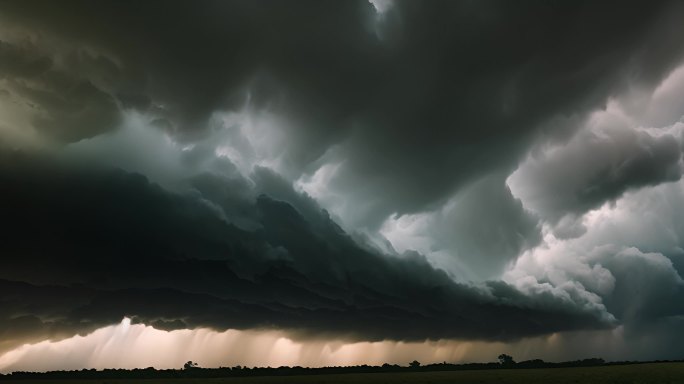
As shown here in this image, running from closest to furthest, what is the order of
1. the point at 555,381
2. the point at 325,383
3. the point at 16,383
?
the point at 555,381 → the point at 325,383 → the point at 16,383

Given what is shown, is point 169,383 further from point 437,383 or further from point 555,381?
point 555,381

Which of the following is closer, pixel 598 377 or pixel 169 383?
pixel 598 377

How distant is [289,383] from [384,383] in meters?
28.2

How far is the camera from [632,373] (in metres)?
142

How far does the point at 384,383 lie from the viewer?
430 feet

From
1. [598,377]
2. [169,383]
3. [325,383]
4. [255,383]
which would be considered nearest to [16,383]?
[169,383]

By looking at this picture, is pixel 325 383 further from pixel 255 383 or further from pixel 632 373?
pixel 632 373

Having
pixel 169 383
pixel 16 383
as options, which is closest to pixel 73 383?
pixel 16 383

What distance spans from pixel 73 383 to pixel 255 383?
235ft

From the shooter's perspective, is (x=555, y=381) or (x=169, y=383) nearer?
(x=555, y=381)

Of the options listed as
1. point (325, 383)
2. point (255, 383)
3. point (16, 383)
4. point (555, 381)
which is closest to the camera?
point (555, 381)

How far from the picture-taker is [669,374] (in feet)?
447

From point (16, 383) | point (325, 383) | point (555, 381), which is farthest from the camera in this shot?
point (16, 383)

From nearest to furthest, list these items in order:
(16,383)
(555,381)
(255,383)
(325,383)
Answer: (555,381)
(325,383)
(255,383)
(16,383)
